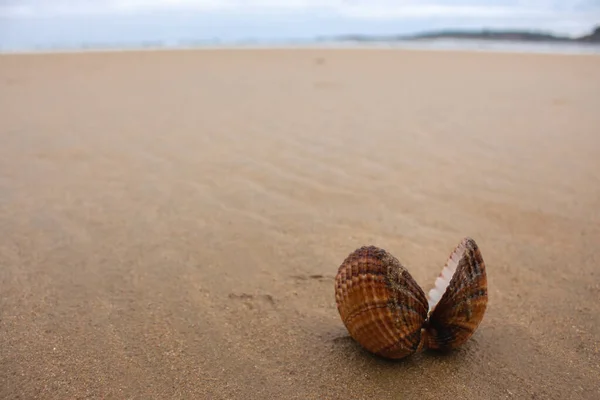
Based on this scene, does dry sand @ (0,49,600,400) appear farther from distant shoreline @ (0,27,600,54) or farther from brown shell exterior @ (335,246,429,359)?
distant shoreline @ (0,27,600,54)

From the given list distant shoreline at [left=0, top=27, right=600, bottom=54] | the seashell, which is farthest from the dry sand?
distant shoreline at [left=0, top=27, right=600, bottom=54]

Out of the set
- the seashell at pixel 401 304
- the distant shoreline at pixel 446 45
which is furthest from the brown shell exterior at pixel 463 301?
the distant shoreline at pixel 446 45

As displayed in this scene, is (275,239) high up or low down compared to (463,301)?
down

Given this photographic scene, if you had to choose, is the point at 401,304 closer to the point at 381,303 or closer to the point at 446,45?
the point at 381,303

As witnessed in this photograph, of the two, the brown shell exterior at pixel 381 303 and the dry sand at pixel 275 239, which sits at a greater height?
the brown shell exterior at pixel 381 303

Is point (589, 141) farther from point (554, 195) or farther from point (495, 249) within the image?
point (495, 249)

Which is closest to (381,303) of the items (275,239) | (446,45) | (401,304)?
(401,304)

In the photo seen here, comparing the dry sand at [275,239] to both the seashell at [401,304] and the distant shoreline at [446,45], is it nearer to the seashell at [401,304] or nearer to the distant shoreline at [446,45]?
the seashell at [401,304]
